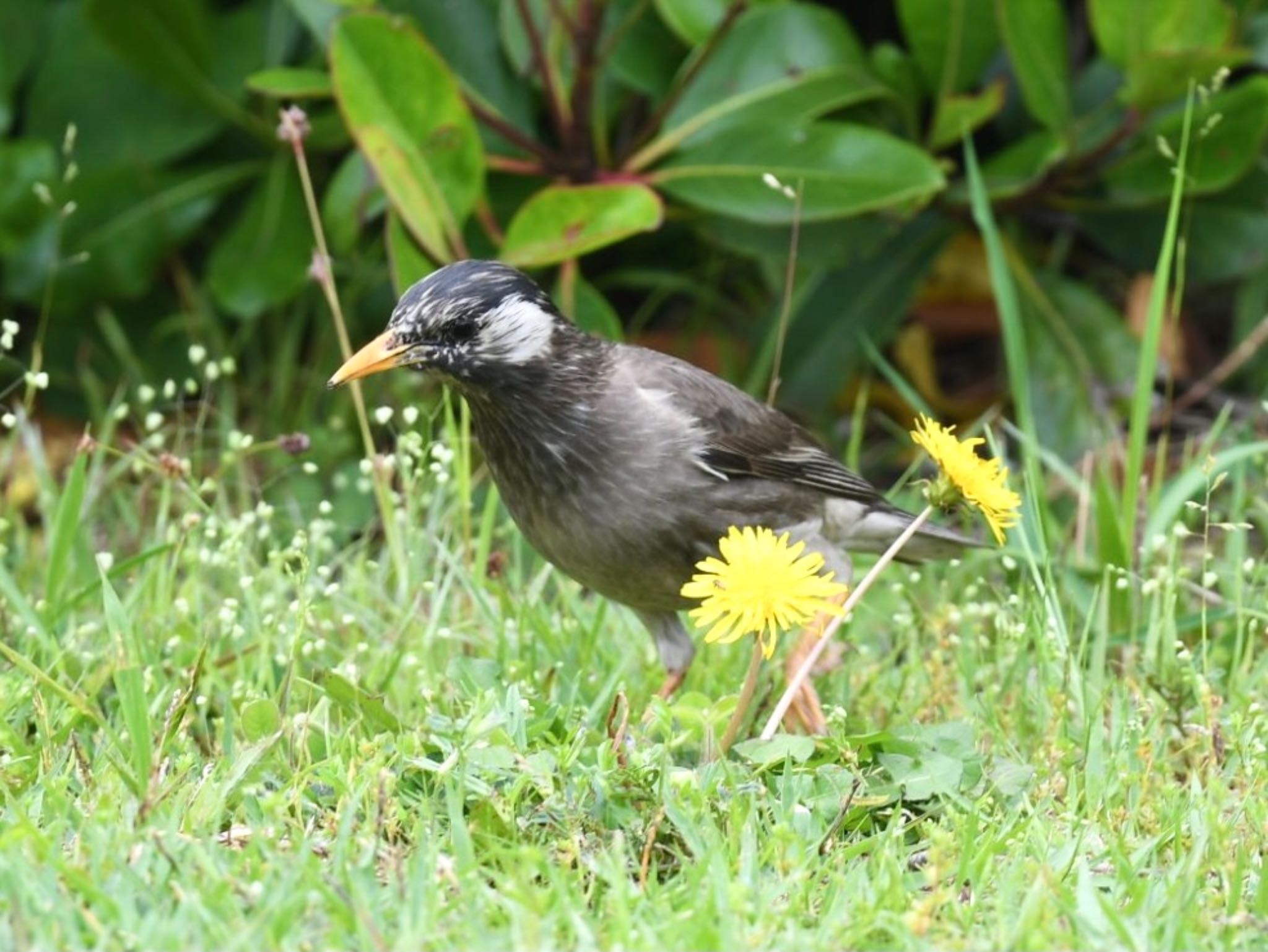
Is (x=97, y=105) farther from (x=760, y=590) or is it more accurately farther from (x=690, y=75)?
(x=760, y=590)

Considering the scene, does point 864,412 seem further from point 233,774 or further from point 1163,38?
point 233,774

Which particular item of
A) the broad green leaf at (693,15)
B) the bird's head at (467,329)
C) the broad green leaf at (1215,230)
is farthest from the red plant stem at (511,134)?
the broad green leaf at (1215,230)

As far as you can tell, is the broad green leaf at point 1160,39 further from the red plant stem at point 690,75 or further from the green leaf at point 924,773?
the green leaf at point 924,773

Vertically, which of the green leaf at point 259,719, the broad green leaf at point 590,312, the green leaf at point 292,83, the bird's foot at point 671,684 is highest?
the green leaf at point 292,83

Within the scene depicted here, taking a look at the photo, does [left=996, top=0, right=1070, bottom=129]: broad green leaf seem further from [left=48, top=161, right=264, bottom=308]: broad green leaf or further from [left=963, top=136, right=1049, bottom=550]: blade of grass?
[left=48, top=161, right=264, bottom=308]: broad green leaf

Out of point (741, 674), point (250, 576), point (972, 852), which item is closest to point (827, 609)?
point (972, 852)

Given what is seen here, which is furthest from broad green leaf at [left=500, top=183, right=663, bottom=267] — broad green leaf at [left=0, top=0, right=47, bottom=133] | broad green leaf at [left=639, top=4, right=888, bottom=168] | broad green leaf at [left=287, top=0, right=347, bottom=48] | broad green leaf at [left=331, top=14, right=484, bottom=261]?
broad green leaf at [left=0, top=0, right=47, bottom=133]

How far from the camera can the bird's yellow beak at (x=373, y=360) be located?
4.22 metres

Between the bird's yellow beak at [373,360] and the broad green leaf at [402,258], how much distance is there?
1163 mm

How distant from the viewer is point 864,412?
703cm

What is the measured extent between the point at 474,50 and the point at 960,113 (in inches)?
58.9

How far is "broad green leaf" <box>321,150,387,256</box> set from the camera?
5.95 m

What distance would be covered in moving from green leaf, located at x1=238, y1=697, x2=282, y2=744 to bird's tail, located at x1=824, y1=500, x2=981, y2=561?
1679 mm

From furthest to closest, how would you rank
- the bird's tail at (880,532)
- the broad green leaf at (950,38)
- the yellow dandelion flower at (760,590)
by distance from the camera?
the broad green leaf at (950,38) → the bird's tail at (880,532) → the yellow dandelion flower at (760,590)
